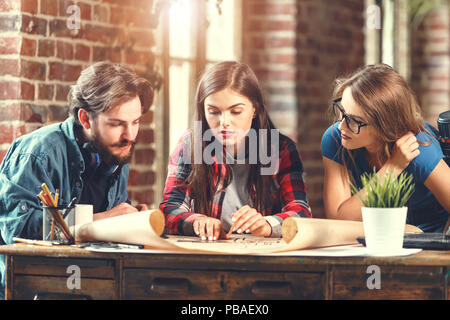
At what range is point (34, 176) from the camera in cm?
240

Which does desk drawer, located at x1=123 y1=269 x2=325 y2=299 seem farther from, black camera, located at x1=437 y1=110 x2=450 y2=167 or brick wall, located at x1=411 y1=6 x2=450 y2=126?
brick wall, located at x1=411 y1=6 x2=450 y2=126

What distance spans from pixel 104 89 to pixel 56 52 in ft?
1.67

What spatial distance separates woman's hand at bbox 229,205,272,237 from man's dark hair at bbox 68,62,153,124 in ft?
1.84

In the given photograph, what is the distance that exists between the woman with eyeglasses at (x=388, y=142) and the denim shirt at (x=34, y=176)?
84 centimetres

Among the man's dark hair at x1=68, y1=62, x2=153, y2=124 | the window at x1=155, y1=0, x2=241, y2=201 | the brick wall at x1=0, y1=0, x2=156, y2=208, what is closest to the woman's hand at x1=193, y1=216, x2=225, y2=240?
the man's dark hair at x1=68, y1=62, x2=153, y2=124

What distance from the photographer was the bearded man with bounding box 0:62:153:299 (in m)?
2.37

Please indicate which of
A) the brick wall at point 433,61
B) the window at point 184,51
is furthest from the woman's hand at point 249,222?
the brick wall at point 433,61

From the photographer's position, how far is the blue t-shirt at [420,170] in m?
2.41

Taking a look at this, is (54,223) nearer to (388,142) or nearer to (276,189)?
(276,189)

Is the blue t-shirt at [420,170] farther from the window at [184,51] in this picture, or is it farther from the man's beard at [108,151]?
the window at [184,51]

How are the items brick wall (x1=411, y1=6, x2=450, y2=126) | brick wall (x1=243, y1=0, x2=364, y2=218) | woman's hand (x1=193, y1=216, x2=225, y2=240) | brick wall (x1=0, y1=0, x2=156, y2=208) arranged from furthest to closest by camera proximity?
1. brick wall (x1=411, y1=6, x2=450, y2=126)
2. brick wall (x1=243, y1=0, x2=364, y2=218)
3. brick wall (x1=0, y1=0, x2=156, y2=208)
4. woman's hand (x1=193, y1=216, x2=225, y2=240)

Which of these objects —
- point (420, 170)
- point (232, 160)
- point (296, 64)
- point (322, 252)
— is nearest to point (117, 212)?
point (232, 160)

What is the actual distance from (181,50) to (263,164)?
1.29 m
